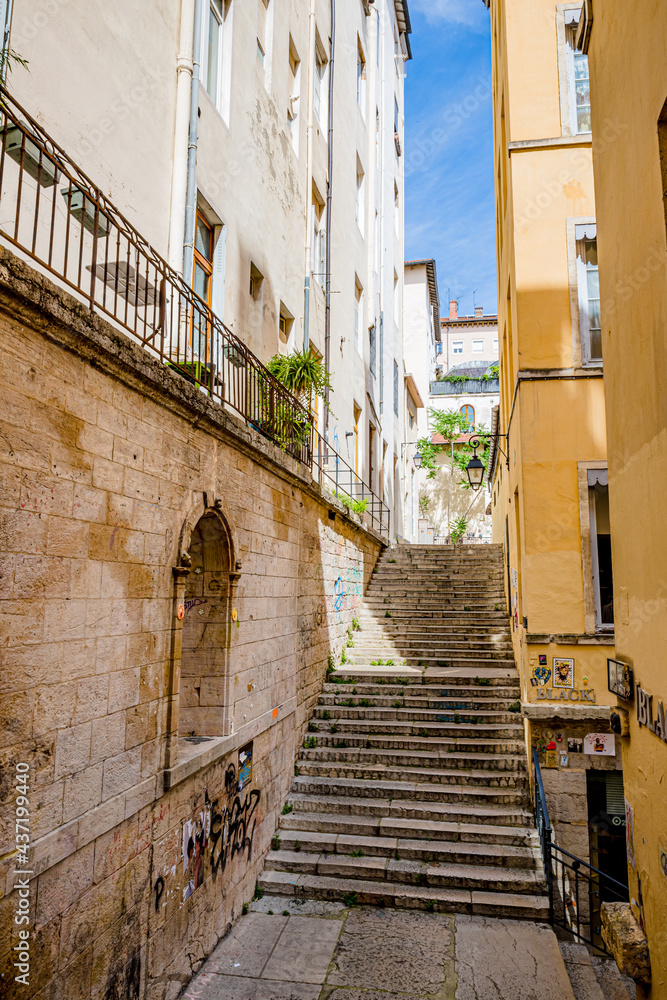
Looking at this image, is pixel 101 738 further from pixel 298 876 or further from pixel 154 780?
pixel 298 876

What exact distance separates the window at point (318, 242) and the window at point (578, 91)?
6.24 metres

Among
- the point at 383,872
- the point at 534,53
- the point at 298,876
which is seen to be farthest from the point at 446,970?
the point at 534,53

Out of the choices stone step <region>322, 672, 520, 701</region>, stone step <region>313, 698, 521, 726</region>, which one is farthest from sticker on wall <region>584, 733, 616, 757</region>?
stone step <region>322, 672, 520, 701</region>

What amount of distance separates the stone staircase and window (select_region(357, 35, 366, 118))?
15254 millimetres

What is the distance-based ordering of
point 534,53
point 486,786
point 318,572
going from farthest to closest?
point 318,572
point 534,53
point 486,786

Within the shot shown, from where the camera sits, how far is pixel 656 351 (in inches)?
155

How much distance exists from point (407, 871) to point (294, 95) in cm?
1365

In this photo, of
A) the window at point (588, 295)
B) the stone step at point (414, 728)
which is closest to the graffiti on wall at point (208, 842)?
the stone step at point (414, 728)

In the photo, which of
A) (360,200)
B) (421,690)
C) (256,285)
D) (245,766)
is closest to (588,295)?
(256,285)

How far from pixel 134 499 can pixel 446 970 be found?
15.8 ft

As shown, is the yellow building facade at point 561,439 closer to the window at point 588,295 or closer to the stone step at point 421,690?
the window at point 588,295

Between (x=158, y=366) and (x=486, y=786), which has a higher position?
(x=158, y=366)

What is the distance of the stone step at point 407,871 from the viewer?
7.12 metres

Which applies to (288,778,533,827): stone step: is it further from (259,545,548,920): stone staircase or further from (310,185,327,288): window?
(310,185,327,288): window
